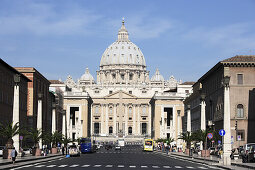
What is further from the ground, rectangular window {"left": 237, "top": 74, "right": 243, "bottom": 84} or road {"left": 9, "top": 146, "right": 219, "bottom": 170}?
rectangular window {"left": 237, "top": 74, "right": 243, "bottom": 84}

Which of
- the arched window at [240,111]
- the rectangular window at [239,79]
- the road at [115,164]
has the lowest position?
the road at [115,164]

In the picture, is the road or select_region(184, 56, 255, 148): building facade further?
select_region(184, 56, 255, 148): building facade

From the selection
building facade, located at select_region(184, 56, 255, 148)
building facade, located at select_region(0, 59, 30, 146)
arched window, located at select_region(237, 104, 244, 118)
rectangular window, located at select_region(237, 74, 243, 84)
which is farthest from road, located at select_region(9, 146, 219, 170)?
rectangular window, located at select_region(237, 74, 243, 84)

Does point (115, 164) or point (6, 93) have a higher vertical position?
point (6, 93)

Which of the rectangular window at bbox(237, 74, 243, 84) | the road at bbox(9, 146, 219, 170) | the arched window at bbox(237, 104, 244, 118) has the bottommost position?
the road at bbox(9, 146, 219, 170)

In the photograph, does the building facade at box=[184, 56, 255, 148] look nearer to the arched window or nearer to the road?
the arched window

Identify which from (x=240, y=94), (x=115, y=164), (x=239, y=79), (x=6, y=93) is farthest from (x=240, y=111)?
(x=115, y=164)

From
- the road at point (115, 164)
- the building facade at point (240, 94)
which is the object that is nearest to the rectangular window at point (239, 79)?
the building facade at point (240, 94)

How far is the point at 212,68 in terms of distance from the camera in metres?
93.4

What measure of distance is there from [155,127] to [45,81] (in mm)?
77535

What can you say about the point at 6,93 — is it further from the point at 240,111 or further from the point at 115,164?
the point at 115,164

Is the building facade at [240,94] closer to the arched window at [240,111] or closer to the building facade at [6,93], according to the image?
the arched window at [240,111]

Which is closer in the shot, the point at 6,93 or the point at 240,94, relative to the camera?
the point at 240,94

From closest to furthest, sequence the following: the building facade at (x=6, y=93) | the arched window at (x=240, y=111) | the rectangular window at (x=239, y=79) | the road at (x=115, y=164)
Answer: the road at (x=115, y=164)
the building facade at (x=6, y=93)
the arched window at (x=240, y=111)
the rectangular window at (x=239, y=79)
